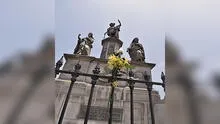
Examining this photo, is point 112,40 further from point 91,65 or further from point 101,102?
point 101,102

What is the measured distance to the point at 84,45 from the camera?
9898mm

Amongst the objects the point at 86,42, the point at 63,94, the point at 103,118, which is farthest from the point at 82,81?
the point at 86,42

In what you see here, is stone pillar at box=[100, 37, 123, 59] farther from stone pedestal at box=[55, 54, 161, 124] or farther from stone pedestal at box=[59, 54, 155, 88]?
stone pedestal at box=[55, 54, 161, 124]

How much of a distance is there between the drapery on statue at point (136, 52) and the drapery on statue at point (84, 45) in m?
1.63

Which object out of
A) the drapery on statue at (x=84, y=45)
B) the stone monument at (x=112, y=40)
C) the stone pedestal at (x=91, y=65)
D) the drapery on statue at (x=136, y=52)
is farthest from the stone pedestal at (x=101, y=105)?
the stone monument at (x=112, y=40)

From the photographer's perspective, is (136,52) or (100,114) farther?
(136,52)

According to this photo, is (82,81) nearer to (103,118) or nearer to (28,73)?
(103,118)

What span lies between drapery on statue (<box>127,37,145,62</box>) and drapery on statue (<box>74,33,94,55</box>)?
64.3 inches

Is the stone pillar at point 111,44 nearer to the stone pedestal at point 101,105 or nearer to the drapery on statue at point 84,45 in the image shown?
the drapery on statue at point 84,45

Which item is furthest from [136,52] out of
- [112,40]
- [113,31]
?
[113,31]

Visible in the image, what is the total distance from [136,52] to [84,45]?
206cm

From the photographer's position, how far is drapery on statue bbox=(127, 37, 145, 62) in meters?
9.34

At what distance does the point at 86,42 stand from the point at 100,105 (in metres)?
4.53

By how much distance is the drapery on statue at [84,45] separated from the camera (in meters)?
9.59
